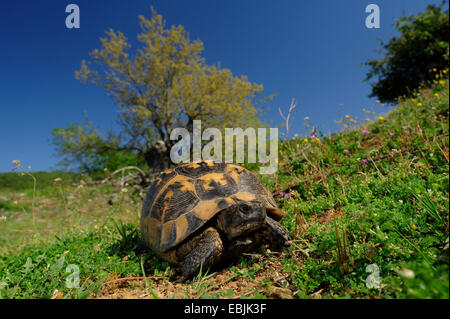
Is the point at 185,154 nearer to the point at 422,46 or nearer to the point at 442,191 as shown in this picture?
the point at 442,191

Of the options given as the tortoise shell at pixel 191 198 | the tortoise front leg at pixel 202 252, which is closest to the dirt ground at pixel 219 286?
the tortoise front leg at pixel 202 252

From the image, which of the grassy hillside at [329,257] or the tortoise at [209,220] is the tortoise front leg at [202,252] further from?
the grassy hillside at [329,257]

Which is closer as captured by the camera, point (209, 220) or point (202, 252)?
point (202, 252)

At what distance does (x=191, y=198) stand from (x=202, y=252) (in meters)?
0.67

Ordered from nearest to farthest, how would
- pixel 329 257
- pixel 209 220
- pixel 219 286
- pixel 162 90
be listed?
1. pixel 329 257
2. pixel 219 286
3. pixel 209 220
4. pixel 162 90

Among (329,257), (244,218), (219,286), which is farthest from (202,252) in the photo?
(329,257)

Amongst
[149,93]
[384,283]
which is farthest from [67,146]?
[384,283]

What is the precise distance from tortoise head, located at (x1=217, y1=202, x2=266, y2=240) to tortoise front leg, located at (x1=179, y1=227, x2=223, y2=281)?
21 centimetres

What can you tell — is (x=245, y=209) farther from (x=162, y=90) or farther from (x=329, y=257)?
(x=162, y=90)

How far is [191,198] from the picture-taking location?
288 cm

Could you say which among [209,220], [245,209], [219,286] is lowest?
[219,286]

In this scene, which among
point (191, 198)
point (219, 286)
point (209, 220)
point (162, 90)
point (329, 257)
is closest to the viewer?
A: point (329, 257)
